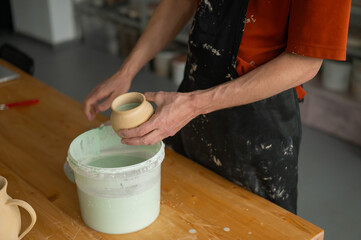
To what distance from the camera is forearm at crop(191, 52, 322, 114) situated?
1.20 m

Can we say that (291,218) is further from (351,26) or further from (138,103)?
(351,26)

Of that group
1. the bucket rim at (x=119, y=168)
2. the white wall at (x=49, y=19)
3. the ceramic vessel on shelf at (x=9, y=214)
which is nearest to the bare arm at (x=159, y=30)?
the bucket rim at (x=119, y=168)

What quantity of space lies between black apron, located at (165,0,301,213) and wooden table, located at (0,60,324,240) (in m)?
0.13

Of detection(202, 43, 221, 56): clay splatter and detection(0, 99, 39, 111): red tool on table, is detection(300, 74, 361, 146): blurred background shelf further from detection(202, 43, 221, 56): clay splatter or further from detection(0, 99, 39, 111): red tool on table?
detection(0, 99, 39, 111): red tool on table

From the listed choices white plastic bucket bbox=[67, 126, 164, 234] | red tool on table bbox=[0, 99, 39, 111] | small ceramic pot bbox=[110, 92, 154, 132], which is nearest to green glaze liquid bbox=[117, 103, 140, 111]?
small ceramic pot bbox=[110, 92, 154, 132]

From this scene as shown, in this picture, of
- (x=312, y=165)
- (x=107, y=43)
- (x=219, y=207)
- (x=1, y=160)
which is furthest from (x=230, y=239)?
(x=107, y=43)

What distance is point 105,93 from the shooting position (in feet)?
4.97

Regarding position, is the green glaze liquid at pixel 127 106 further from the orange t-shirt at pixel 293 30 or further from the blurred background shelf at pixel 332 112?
the blurred background shelf at pixel 332 112

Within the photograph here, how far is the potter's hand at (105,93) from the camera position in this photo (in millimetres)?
1500

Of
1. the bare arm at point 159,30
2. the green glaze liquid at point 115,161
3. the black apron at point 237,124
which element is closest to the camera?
the green glaze liquid at point 115,161

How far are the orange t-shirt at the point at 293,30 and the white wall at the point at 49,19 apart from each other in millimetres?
4182

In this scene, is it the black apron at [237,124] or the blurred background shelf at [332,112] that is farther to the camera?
the blurred background shelf at [332,112]

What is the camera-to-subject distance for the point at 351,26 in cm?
334

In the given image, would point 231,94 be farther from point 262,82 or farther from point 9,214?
point 9,214
